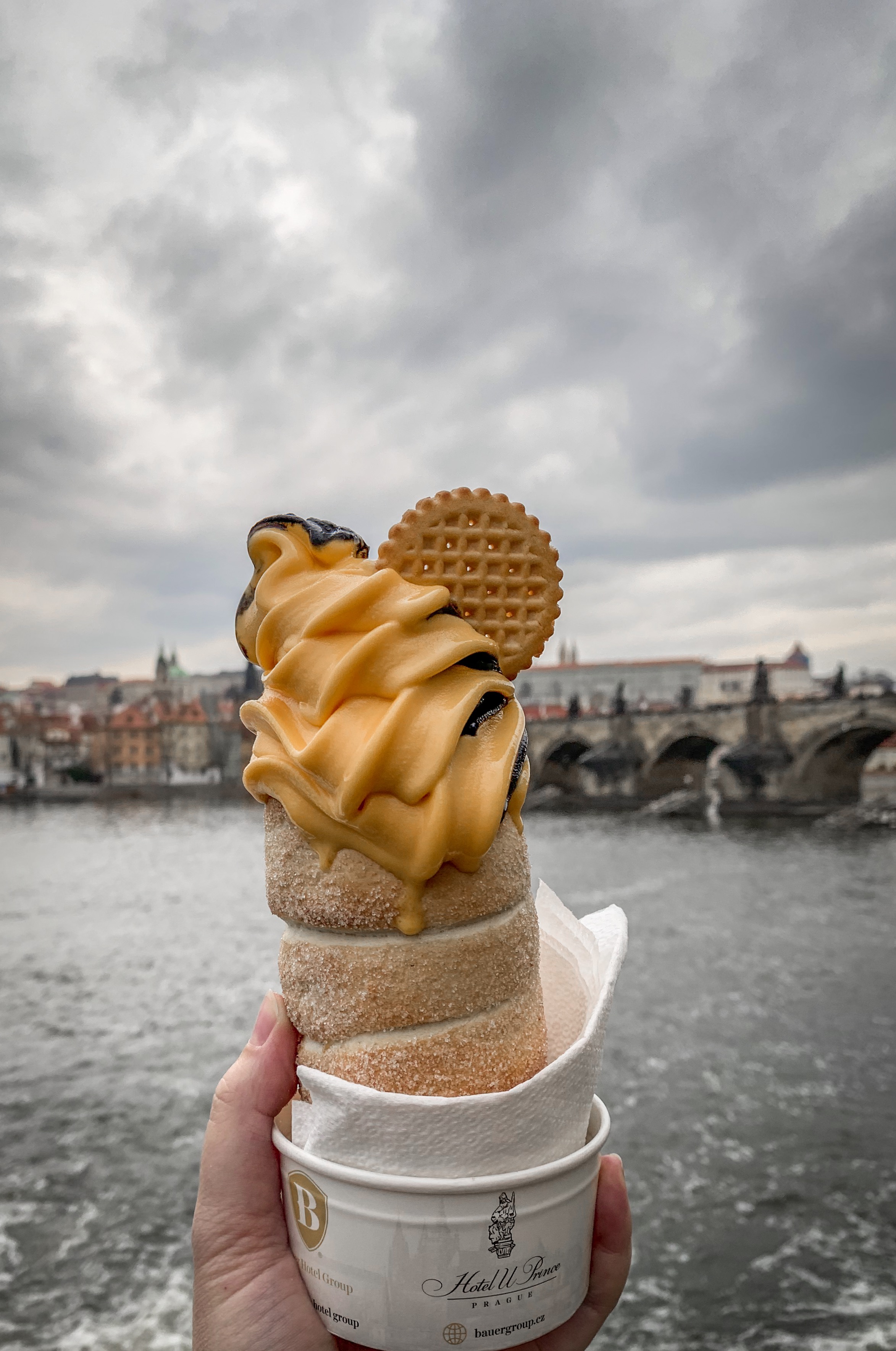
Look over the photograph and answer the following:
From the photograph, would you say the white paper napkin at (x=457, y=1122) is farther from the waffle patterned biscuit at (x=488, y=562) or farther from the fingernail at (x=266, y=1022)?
the waffle patterned biscuit at (x=488, y=562)

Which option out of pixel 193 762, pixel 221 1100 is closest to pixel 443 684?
pixel 221 1100

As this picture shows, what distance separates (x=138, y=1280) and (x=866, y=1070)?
21.6ft

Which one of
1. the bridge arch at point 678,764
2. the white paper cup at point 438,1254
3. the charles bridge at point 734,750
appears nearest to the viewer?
the white paper cup at point 438,1254

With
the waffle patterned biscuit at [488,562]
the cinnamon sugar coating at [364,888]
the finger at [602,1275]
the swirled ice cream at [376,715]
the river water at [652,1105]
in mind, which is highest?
the waffle patterned biscuit at [488,562]

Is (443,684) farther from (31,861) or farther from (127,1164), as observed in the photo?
(31,861)

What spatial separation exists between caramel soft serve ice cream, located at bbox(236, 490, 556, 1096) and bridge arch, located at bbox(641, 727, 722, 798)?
35.2 meters

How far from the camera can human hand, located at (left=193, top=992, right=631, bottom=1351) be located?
159 cm

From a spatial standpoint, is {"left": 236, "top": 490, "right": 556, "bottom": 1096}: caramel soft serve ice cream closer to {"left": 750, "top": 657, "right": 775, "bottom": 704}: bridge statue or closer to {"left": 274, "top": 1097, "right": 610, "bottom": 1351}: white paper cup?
{"left": 274, "top": 1097, "right": 610, "bottom": 1351}: white paper cup

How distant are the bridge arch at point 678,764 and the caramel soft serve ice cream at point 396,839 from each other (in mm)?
35241

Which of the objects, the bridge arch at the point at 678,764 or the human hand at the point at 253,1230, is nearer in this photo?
the human hand at the point at 253,1230

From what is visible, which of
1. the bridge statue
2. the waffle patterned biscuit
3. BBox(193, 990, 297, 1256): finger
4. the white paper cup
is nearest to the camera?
the white paper cup

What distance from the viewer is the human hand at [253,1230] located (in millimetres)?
1590

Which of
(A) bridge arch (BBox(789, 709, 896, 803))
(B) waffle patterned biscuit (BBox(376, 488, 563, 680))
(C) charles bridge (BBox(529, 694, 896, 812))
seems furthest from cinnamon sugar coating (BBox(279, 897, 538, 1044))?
(A) bridge arch (BBox(789, 709, 896, 803))

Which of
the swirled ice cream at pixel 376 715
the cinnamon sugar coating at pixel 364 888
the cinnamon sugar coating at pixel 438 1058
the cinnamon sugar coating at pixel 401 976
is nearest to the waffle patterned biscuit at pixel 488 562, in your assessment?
the swirled ice cream at pixel 376 715
